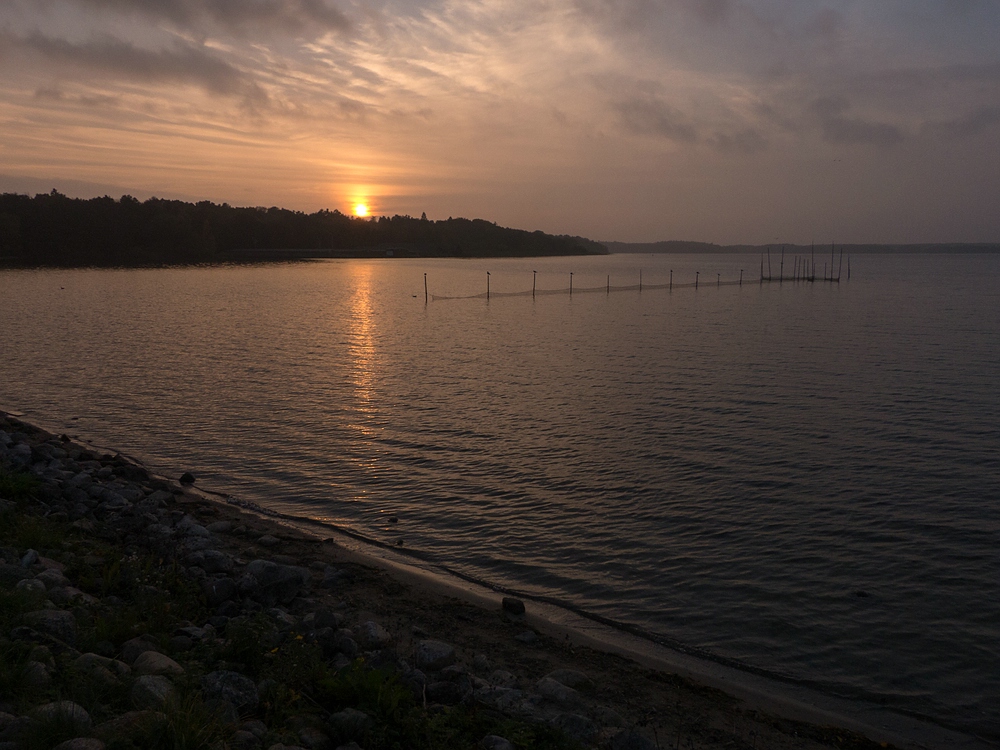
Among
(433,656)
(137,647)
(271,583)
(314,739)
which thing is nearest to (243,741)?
(314,739)

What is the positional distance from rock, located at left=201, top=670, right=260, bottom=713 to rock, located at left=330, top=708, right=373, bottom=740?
0.79m

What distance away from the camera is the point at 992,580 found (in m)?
14.0

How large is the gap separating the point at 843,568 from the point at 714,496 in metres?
4.26

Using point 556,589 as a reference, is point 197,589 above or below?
above

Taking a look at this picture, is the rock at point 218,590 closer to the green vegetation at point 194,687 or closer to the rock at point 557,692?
the green vegetation at point 194,687

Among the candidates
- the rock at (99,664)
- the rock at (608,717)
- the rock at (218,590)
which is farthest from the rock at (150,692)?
the rock at (608,717)

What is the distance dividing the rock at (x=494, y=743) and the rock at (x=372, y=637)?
9.95ft

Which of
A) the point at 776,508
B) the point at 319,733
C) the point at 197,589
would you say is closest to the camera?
the point at 319,733

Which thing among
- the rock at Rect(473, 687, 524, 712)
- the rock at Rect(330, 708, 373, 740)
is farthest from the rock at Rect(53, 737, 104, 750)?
the rock at Rect(473, 687, 524, 712)

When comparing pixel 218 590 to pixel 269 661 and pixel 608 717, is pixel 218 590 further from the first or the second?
pixel 608 717

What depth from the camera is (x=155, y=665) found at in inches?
283

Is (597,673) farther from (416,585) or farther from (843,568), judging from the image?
(843,568)

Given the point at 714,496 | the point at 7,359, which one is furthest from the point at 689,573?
the point at 7,359

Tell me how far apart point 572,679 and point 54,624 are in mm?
6259
